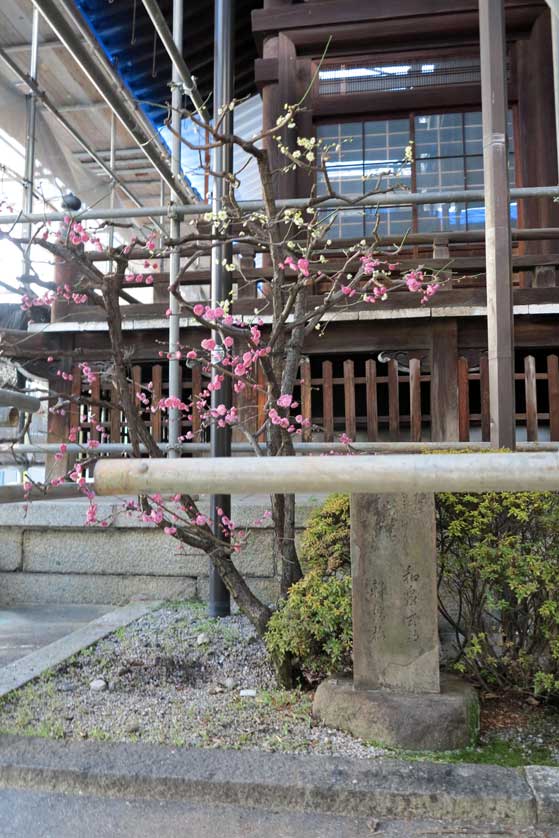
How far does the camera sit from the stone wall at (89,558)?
466 centimetres

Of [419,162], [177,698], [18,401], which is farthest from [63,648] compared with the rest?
[419,162]

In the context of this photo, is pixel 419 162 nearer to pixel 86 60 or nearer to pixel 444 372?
pixel 444 372

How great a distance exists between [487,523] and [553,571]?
0.31 m

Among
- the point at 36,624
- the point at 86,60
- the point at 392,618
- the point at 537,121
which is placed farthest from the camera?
the point at 537,121

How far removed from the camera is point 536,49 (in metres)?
7.40

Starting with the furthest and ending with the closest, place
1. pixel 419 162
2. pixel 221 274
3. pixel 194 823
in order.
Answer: pixel 419 162, pixel 221 274, pixel 194 823

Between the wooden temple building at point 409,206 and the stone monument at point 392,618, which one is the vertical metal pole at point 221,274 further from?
the wooden temple building at point 409,206

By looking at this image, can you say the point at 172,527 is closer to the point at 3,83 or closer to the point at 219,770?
the point at 219,770

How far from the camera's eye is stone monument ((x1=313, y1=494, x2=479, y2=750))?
250cm

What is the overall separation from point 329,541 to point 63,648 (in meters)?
1.58

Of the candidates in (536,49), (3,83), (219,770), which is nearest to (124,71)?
(3,83)

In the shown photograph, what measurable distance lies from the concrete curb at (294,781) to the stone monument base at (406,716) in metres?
0.17

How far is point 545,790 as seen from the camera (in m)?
2.02

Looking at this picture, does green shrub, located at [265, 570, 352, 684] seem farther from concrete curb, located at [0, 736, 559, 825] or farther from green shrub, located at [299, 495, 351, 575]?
concrete curb, located at [0, 736, 559, 825]
